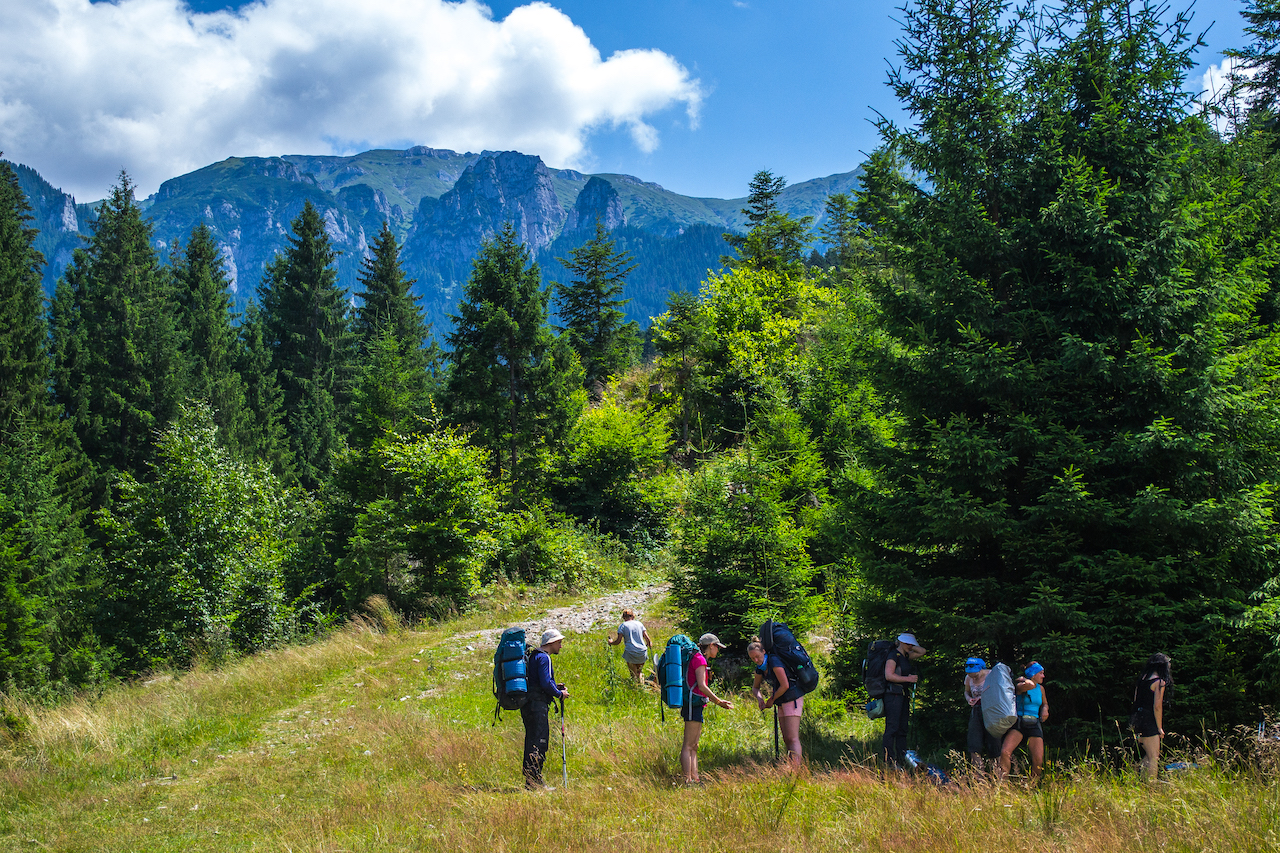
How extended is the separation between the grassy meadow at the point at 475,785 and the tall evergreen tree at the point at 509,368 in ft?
43.6


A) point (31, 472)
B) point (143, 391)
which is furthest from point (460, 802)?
point (143, 391)

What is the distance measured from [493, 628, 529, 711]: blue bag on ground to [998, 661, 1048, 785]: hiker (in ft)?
15.9

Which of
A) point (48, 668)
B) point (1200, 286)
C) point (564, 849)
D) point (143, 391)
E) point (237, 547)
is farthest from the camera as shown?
point (143, 391)

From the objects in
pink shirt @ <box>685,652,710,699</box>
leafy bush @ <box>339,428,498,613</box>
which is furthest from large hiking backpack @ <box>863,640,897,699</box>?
leafy bush @ <box>339,428,498,613</box>

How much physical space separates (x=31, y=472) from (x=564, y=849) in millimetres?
28006

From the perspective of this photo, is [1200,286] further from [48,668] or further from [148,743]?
[48,668]

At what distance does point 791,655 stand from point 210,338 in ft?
147

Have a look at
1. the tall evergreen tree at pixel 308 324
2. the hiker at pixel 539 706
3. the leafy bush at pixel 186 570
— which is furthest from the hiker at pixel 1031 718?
the tall evergreen tree at pixel 308 324

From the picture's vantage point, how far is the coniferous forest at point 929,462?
723 centimetres

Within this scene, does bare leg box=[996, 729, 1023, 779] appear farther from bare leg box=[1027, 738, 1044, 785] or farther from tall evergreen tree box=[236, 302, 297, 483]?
tall evergreen tree box=[236, 302, 297, 483]

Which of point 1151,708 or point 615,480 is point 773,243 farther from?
point 1151,708

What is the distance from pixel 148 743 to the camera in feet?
33.8

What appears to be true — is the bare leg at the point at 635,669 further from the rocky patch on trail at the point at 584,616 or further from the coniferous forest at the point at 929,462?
the rocky patch on trail at the point at 584,616

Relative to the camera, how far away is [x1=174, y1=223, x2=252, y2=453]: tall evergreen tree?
38.2 metres
